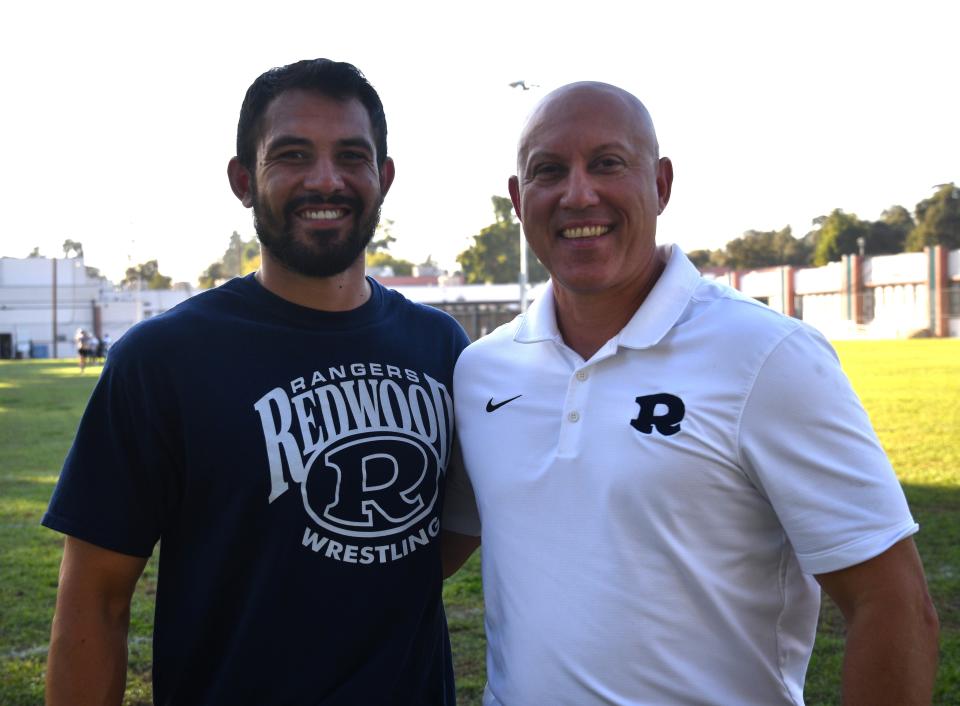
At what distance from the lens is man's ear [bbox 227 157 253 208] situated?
118 inches

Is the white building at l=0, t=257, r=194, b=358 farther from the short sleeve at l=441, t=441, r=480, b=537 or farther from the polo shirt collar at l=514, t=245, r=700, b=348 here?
the polo shirt collar at l=514, t=245, r=700, b=348

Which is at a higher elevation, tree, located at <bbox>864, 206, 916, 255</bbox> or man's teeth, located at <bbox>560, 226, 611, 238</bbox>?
tree, located at <bbox>864, 206, 916, 255</bbox>

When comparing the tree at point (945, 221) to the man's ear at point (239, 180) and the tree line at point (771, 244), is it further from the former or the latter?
the man's ear at point (239, 180)

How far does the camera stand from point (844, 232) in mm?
84812

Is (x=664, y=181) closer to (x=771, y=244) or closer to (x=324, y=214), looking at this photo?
(x=324, y=214)

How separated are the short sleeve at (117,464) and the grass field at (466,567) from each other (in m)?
2.87

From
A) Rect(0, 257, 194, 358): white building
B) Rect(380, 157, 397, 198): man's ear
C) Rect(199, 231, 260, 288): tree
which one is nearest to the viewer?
Rect(380, 157, 397, 198): man's ear

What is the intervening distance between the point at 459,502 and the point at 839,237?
87.7 metres

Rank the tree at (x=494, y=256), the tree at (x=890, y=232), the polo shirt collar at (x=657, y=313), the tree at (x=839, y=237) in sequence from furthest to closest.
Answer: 1. the tree at (x=494, y=256)
2. the tree at (x=890, y=232)
3. the tree at (x=839, y=237)
4. the polo shirt collar at (x=657, y=313)

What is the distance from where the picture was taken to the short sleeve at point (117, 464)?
2.51 m

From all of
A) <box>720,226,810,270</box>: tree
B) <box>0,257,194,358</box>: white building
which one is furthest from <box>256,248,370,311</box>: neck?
<box>720,226,810,270</box>: tree

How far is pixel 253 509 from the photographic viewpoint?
8.46ft

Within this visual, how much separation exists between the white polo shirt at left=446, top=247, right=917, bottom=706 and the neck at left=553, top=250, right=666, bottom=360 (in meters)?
0.15

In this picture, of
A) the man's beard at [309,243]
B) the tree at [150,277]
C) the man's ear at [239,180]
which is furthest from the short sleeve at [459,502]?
the tree at [150,277]
